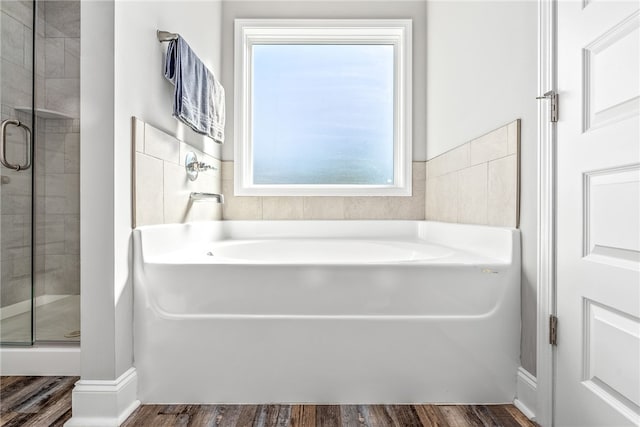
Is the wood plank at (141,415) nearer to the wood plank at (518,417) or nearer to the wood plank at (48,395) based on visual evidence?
the wood plank at (48,395)

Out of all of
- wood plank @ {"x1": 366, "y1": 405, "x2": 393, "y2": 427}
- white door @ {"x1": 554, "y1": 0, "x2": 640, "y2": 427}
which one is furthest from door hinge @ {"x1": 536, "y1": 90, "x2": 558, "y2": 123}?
wood plank @ {"x1": 366, "y1": 405, "x2": 393, "y2": 427}

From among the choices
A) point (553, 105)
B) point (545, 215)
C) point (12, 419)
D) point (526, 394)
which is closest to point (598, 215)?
point (545, 215)

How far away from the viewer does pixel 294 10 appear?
274 cm

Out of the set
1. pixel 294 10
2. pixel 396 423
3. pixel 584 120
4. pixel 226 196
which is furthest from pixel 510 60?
pixel 226 196

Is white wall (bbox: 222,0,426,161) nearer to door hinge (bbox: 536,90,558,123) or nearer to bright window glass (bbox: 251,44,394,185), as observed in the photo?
bright window glass (bbox: 251,44,394,185)

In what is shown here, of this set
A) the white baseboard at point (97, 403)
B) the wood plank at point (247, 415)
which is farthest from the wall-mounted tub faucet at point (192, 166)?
the wood plank at point (247, 415)

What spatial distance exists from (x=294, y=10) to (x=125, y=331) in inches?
90.8

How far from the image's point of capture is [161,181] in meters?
1.75

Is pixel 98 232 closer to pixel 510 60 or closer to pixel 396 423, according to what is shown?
pixel 396 423

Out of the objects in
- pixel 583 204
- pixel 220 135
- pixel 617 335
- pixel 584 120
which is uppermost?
pixel 220 135

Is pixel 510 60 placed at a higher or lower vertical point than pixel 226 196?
higher

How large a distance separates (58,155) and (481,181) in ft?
6.72

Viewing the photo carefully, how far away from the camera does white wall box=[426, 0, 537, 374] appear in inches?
56.6

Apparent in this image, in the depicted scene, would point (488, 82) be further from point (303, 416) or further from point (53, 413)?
point (53, 413)
